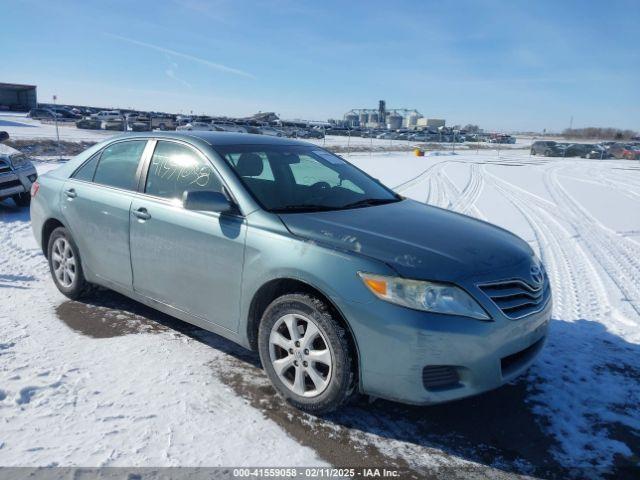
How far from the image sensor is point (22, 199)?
852 centimetres

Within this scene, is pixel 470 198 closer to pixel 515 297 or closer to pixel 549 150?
pixel 515 297

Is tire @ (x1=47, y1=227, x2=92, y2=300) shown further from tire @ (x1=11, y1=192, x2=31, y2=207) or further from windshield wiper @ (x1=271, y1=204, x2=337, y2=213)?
tire @ (x1=11, y1=192, x2=31, y2=207)

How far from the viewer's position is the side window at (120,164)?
4.00m

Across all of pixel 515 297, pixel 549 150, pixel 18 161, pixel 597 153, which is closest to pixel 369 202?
pixel 515 297

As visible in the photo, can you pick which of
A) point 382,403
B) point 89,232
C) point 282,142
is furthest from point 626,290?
point 89,232

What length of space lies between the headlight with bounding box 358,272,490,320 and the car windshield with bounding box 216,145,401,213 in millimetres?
963

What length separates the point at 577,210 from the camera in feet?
35.5

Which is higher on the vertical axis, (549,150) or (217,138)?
(217,138)

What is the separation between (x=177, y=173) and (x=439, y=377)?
92.7 inches

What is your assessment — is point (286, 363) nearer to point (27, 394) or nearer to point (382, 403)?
point (382, 403)

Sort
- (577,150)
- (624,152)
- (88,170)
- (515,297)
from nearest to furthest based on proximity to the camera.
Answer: (515,297) → (88,170) → (624,152) → (577,150)

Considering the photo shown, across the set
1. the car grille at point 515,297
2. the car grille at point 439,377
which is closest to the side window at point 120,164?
the car grille at point 439,377

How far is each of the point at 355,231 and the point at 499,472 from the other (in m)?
1.49

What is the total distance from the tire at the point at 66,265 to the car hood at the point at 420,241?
235 centimetres
